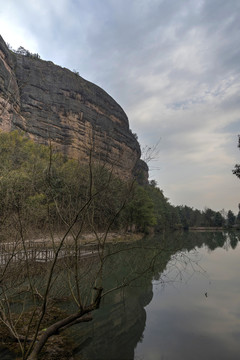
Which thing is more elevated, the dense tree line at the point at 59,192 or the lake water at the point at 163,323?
the dense tree line at the point at 59,192

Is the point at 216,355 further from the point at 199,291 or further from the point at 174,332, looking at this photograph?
the point at 199,291

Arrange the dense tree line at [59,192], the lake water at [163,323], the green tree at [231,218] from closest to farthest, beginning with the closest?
the dense tree line at [59,192] → the lake water at [163,323] → the green tree at [231,218]

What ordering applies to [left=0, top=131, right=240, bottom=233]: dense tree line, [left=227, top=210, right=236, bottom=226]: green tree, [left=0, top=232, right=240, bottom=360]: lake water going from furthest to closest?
[left=227, top=210, right=236, bottom=226]: green tree, [left=0, top=232, right=240, bottom=360]: lake water, [left=0, top=131, right=240, bottom=233]: dense tree line

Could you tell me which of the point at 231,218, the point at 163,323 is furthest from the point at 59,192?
the point at 231,218

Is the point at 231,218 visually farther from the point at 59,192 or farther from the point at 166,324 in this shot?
the point at 166,324

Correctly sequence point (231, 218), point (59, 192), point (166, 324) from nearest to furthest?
point (166, 324) → point (59, 192) → point (231, 218)

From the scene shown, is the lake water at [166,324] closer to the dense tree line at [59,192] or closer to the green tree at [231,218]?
the dense tree line at [59,192]

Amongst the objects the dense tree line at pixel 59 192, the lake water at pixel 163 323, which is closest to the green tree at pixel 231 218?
the dense tree line at pixel 59 192

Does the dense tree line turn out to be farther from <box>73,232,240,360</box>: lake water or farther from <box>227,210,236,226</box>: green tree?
<box>227,210,236,226</box>: green tree

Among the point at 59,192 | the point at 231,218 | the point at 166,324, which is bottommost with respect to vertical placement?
the point at 166,324

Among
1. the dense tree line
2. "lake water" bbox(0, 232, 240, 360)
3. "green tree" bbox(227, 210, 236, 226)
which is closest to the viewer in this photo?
the dense tree line

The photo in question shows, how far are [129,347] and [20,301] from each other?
3200 millimetres

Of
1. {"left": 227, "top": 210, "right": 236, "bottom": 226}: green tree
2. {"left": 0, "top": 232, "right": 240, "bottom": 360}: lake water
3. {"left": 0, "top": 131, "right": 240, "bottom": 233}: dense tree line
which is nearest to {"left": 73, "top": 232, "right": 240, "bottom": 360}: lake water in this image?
{"left": 0, "top": 232, "right": 240, "bottom": 360}: lake water

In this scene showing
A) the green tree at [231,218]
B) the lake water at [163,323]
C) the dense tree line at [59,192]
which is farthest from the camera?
the green tree at [231,218]
